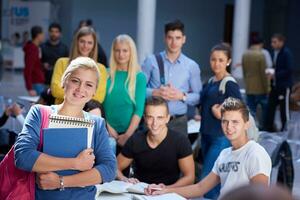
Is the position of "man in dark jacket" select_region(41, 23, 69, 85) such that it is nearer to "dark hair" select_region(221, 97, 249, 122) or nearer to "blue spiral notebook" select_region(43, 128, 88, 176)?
"dark hair" select_region(221, 97, 249, 122)

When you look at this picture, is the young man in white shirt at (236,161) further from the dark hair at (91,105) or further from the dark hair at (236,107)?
the dark hair at (91,105)

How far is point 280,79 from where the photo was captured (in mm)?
9773

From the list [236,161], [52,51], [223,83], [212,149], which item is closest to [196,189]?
[236,161]

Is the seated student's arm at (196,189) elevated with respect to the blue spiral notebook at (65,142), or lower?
lower

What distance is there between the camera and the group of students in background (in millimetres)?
2664

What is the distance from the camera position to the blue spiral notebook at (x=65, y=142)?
263 centimetres

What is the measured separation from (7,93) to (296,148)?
992cm

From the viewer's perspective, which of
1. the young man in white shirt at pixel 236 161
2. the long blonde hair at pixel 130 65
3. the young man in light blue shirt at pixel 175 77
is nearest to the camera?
the young man in white shirt at pixel 236 161

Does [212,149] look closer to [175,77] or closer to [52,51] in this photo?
[175,77]

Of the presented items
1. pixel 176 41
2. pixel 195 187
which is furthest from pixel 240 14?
pixel 195 187

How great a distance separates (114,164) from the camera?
2770 millimetres

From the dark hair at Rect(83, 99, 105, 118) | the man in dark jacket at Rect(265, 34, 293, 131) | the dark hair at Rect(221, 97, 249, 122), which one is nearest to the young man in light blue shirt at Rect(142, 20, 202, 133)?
the dark hair at Rect(83, 99, 105, 118)

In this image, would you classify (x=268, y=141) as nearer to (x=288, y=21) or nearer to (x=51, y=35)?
(x=51, y=35)

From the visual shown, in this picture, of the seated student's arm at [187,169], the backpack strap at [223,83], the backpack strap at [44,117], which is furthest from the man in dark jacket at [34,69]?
the backpack strap at [44,117]
